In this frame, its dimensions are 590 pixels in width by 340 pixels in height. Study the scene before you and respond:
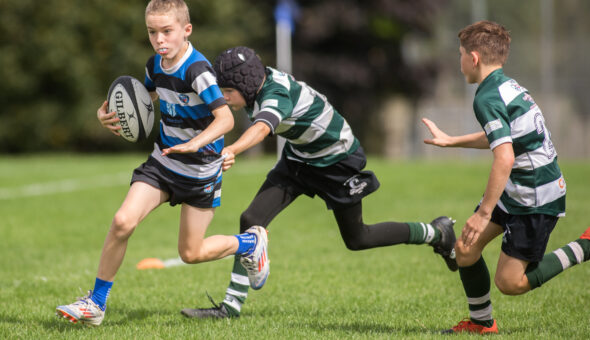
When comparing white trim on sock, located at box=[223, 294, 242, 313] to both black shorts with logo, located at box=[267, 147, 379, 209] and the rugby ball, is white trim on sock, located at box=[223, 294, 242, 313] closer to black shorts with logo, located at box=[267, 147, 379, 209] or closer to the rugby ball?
black shorts with logo, located at box=[267, 147, 379, 209]

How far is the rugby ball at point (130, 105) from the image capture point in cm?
479

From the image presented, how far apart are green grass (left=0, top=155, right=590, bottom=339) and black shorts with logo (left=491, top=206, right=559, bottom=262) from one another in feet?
1.59

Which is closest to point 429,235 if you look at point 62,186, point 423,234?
point 423,234

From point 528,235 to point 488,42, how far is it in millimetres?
1093

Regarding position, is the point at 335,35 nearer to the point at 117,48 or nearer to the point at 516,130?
the point at 117,48

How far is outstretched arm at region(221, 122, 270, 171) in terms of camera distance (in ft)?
13.3

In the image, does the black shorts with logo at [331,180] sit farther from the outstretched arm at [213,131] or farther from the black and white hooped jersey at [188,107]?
the outstretched arm at [213,131]

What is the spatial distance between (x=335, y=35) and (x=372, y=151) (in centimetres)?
530

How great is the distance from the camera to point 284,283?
6.28 metres

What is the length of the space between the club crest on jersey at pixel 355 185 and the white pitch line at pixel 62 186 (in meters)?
9.32

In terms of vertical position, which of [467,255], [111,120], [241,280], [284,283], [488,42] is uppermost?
[488,42]

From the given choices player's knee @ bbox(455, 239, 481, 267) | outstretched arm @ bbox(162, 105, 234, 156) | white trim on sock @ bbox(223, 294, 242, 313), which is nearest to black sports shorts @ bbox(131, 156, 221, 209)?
outstretched arm @ bbox(162, 105, 234, 156)

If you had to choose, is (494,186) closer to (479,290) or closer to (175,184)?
(479,290)

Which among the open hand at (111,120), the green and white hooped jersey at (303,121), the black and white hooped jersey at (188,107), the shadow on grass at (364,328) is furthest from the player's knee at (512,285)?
the open hand at (111,120)
